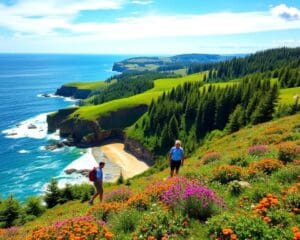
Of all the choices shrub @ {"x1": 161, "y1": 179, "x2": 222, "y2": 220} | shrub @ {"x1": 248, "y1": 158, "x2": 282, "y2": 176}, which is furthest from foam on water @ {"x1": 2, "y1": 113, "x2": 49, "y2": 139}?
shrub @ {"x1": 161, "y1": 179, "x2": 222, "y2": 220}

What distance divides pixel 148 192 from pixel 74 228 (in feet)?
14.8

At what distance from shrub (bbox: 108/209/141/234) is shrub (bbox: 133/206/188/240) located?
26.8 inches

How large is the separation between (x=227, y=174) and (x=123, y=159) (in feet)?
282

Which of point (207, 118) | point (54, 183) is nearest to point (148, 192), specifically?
point (54, 183)

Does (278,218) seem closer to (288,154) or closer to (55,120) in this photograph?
(288,154)

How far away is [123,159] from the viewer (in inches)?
3979

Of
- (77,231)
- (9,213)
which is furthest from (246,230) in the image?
(9,213)

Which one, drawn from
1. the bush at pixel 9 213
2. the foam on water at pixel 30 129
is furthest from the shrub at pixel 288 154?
the foam on water at pixel 30 129

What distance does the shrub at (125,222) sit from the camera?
1229 cm

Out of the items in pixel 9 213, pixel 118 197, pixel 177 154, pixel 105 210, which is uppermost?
pixel 105 210

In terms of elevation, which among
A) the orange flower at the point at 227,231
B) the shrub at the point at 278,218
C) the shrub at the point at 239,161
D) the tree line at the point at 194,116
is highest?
the orange flower at the point at 227,231

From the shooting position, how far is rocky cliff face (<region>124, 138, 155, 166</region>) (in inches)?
3893

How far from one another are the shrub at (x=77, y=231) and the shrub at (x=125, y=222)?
640 mm

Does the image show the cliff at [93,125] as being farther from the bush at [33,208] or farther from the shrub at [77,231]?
the shrub at [77,231]
